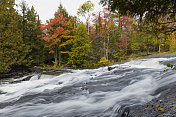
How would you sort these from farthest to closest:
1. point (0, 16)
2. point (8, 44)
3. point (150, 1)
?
1. point (8, 44)
2. point (0, 16)
3. point (150, 1)

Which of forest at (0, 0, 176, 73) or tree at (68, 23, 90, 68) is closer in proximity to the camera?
forest at (0, 0, 176, 73)

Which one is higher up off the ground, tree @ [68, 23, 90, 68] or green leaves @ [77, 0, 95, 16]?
green leaves @ [77, 0, 95, 16]

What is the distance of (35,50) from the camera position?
707 inches

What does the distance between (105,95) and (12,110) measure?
3.27 meters

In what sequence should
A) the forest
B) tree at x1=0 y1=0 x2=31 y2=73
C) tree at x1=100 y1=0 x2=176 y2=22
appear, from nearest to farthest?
1. tree at x1=100 y1=0 x2=176 y2=22
2. tree at x1=0 y1=0 x2=31 y2=73
3. the forest

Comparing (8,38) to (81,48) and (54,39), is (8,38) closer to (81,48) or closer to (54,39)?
(54,39)

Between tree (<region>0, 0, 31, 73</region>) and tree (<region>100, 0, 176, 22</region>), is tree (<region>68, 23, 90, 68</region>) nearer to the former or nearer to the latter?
tree (<region>0, 0, 31, 73</region>)

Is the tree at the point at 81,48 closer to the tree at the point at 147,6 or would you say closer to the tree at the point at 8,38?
the tree at the point at 8,38

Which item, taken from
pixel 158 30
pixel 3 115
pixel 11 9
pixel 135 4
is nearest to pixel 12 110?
pixel 3 115

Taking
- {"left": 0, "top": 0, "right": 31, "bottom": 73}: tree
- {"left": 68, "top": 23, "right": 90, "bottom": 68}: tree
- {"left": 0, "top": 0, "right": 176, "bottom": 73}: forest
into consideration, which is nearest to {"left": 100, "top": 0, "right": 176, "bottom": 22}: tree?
{"left": 0, "top": 0, "right": 176, "bottom": 73}: forest

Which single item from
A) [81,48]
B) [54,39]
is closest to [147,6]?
[81,48]

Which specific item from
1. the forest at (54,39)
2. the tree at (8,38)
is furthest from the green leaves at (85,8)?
the tree at (8,38)

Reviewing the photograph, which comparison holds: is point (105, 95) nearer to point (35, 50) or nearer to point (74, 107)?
point (74, 107)

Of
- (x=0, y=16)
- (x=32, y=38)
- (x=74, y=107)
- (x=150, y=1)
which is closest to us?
(x=150, y=1)
